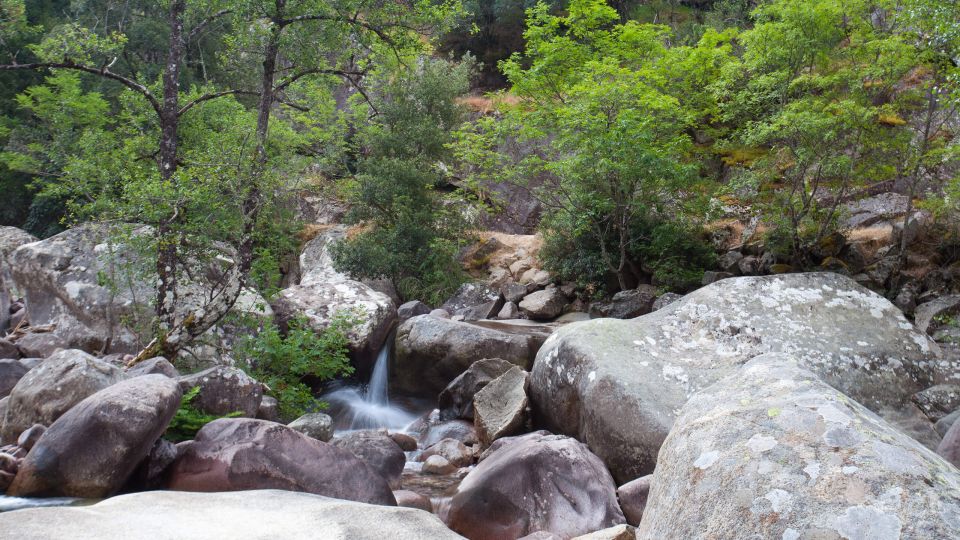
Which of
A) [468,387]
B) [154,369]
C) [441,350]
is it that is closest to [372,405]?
[441,350]

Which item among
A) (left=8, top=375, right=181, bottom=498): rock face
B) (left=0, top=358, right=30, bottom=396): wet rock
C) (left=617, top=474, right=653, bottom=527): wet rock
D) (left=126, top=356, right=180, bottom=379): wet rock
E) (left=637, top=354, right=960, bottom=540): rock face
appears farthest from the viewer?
(left=0, top=358, right=30, bottom=396): wet rock

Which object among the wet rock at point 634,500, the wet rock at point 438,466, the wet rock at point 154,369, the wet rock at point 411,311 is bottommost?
the wet rock at point 411,311

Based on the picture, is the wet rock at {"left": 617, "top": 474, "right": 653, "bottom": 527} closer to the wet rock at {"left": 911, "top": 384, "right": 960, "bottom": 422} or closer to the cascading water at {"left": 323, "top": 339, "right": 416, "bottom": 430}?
the wet rock at {"left": 911, "top": 384, "right": 960, "bottom": 422}

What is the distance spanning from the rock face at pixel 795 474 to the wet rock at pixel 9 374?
9333 mm

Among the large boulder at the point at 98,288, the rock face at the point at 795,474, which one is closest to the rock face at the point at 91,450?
the large boulder at the point at 98,288

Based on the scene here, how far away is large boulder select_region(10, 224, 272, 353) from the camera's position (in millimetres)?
9805

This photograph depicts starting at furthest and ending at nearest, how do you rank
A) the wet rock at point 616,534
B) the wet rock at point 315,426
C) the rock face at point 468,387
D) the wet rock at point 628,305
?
the wet rock at point 628,305, the rock face at point 468,387, the wet rock at point 315,426, the wet rock at point 616,534

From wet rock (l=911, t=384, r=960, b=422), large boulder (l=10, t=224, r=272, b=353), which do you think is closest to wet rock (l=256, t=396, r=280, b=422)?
large boulder (l=10, t=224, r=272, b=353)

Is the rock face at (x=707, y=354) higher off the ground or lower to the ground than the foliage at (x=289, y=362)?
higher

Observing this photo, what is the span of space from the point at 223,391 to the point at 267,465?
1949mm

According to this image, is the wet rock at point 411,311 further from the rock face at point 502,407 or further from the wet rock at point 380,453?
the wet rock at point 380,453

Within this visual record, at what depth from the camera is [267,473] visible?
5.28m

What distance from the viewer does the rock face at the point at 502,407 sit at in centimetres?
802

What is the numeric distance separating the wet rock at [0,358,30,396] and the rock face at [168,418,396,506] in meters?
4.93
